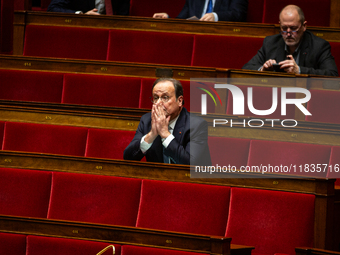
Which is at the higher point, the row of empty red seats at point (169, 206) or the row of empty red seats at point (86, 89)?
the row of empty red seats at point (86, 89)

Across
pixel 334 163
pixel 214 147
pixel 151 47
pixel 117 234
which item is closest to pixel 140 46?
pixel 151 47

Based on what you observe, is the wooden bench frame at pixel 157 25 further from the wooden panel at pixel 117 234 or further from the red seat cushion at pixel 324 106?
the wooden panel at pixel 117 234

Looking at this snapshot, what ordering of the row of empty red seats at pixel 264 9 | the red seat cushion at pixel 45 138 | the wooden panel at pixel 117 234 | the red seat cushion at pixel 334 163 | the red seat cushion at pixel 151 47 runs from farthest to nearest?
the row of empty red seats at pixel 264 9 → the red seat cushion at pixel 151 47 → the red seat cushion at pixel 45 138 → the red seat cushion at pixel 334 163 → the wooden panel at pixel 117 234

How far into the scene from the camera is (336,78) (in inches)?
29.5

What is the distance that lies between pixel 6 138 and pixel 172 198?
0.38 m

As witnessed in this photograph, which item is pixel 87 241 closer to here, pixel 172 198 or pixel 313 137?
pixel 172 198

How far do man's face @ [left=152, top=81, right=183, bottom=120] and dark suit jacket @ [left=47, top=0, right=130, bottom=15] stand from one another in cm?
55

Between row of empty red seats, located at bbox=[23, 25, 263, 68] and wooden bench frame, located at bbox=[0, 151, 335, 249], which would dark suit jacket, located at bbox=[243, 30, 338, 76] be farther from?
wooden bench frame, located at bbox=[0, 151, 335, 249]

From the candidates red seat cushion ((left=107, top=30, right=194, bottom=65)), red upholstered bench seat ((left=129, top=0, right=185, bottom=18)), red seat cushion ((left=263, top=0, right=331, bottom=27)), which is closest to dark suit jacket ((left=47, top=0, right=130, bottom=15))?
red upholstered bench seat ((left=129, top=0, right=185, bottom=18))

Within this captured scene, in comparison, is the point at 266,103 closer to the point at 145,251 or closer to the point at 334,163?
the point at 334,163

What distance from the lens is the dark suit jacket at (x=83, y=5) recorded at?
1094 mm

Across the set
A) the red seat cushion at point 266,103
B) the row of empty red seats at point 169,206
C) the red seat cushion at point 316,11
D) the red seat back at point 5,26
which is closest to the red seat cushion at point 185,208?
the row of empty red seats at point 169,206

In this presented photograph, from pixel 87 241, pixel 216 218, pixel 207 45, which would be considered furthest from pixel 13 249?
pixel 207 45

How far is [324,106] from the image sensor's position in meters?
0.73
